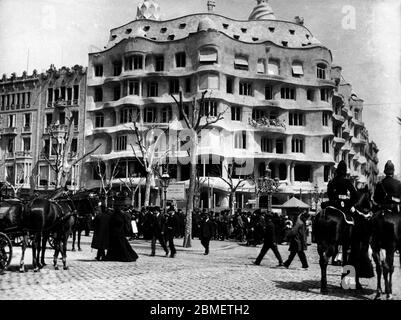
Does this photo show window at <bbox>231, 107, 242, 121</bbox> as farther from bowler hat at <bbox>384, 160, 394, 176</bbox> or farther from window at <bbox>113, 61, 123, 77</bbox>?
bowler hat at <bbox>384, 160, 394, 176</bbox>

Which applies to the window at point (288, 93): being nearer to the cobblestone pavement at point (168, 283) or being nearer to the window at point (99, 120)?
the window at point (99, 120)

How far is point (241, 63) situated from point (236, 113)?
5526 millimetres

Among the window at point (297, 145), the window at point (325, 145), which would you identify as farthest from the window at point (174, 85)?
the window at point (325, 145)

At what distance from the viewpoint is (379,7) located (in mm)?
11258

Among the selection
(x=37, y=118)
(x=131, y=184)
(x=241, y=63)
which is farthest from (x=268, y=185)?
(x=37, y=118)

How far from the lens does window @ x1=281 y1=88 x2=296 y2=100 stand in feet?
190

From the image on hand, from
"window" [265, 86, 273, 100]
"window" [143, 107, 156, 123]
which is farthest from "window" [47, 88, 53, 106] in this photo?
"window" [265, 86, 273, 100]

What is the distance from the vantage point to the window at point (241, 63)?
54.9 meters

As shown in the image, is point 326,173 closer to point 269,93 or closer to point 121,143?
point 269,93

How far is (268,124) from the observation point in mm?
55469

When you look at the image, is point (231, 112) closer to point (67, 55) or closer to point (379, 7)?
point (67, 55)
